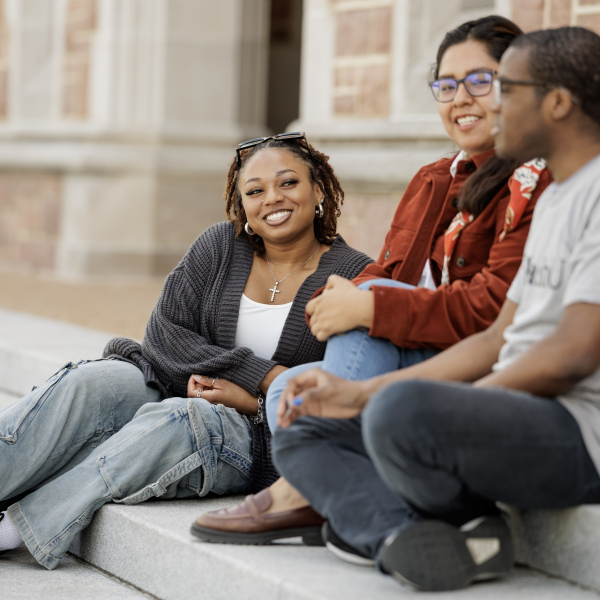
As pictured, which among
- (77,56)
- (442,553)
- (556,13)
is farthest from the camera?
(77,56)

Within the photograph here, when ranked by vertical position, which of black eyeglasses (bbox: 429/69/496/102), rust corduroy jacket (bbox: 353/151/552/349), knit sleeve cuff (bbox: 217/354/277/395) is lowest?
knit sleeve cuff (bbox: 217/354/277/395)

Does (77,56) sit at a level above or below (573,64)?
above

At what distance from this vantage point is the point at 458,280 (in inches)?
107

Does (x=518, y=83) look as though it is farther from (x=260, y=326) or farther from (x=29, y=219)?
(x=29, y=219)

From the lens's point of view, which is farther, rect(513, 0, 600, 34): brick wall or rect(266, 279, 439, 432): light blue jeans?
rect(513, 0, 600, 34): brick wall

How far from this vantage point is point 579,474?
224 cm

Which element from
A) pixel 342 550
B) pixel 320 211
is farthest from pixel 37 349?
pixel 342 550

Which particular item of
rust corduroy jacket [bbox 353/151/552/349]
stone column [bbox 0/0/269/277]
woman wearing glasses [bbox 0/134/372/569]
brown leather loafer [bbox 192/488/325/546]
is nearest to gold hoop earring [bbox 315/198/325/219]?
woman wearing glasses [bbox 0/134/372/569]

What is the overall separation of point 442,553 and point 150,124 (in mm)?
7813

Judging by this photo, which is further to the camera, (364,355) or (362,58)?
(362,58)

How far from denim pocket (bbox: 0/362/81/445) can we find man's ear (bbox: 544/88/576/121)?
5.80 feet

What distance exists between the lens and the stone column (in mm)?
9531

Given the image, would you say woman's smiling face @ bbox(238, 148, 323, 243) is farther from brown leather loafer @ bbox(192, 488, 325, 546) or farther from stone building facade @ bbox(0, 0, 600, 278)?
stone building facade @ bbox(0, 0, 600, 278)

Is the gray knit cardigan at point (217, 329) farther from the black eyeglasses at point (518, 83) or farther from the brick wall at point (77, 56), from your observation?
the brick wall at point (77, 56)
